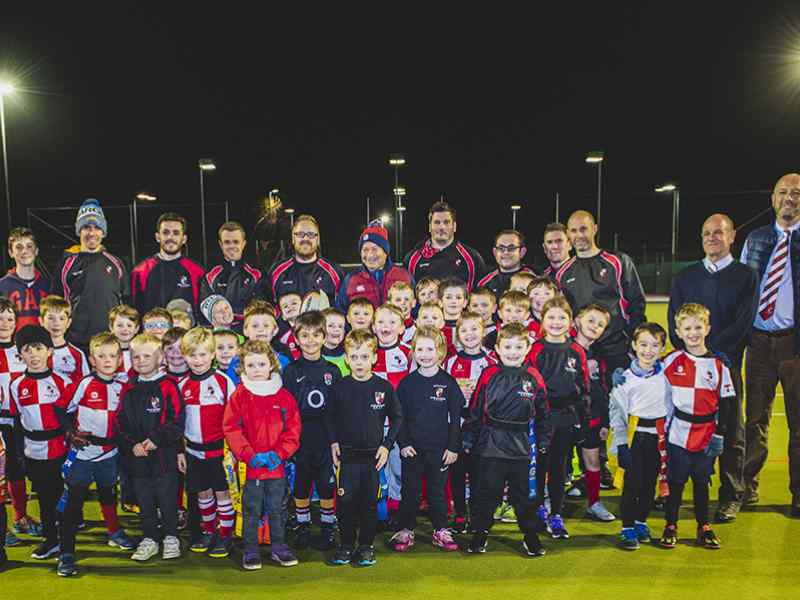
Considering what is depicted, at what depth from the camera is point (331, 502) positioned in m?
4.11

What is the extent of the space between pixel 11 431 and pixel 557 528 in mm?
3933

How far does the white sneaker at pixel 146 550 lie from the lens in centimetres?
384

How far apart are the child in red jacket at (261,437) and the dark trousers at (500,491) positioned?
1.23 metres

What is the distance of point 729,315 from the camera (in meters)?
4.48

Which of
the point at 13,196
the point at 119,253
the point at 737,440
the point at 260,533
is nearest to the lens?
the point at 260,533

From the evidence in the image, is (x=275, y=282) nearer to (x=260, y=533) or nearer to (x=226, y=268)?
(x=226, y=268)

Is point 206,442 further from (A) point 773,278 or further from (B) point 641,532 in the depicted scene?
(A) point 773,278

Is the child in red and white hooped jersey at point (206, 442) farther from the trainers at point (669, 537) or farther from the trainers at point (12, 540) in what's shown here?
the trainers at point (669, 537)

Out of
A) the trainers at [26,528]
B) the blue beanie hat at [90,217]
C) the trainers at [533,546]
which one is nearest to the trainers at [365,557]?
the trainers at [533,546]

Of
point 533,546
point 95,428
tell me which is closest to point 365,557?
point 533,546

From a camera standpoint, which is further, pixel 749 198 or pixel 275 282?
pixel 749 198

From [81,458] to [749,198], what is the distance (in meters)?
25.0

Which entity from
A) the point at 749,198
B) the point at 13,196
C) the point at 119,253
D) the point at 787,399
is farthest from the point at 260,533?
the point at 13,196

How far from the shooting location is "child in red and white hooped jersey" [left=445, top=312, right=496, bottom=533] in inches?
166
